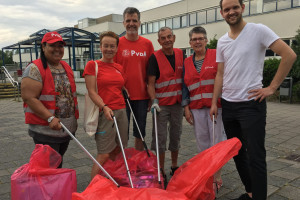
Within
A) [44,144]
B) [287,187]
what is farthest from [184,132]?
[44,144]

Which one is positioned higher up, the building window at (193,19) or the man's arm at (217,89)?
the building window at (193,19)

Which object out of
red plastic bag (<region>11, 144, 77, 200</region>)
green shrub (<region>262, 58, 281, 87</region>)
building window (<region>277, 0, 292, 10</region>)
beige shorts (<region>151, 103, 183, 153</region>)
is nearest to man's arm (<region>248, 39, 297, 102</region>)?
beige shorts (<region>151, 103, 183, 153</region>)

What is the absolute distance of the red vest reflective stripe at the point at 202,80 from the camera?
10.4 feet

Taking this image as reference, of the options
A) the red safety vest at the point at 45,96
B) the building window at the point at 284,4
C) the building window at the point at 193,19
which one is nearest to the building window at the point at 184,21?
the building window at the point at 193,19

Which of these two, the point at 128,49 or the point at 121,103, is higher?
the point at 128,49

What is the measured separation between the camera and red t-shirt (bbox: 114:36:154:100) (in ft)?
11.7

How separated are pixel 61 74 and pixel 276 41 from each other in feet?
7.23

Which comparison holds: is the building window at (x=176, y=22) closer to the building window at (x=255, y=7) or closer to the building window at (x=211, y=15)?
the building window at (x=211, y=15)

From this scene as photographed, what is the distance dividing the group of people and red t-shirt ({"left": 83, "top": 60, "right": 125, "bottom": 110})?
12 mm

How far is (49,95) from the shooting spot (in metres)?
2.71

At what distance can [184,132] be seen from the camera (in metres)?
6.50

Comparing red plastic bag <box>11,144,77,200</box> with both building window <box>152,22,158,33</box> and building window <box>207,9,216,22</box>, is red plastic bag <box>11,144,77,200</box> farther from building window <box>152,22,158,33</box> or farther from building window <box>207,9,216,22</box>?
building window <box>152,22,158,33</box>

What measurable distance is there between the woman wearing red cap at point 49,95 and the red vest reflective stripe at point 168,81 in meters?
1.20

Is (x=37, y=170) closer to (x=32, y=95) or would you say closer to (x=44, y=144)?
(x=44, y=144)
